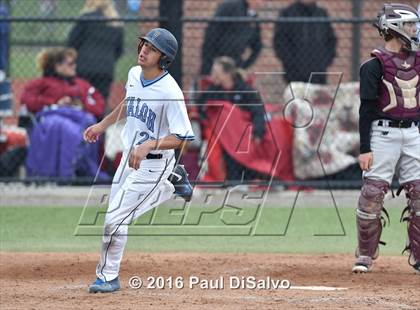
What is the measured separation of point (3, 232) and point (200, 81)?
11.8 feet

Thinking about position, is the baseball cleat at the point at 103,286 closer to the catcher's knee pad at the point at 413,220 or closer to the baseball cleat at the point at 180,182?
the baseball cleat at the point at 180,182

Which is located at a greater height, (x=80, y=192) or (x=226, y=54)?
(x=226, y=54)

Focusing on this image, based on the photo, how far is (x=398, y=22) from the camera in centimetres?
751

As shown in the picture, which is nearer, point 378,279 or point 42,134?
point 378,279

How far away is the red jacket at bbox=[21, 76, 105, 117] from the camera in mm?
11797

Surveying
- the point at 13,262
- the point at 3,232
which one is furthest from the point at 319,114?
the point at 13,262

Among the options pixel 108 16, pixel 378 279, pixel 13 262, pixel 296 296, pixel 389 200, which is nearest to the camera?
pixel 296 296

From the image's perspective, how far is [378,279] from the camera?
759 centimetres

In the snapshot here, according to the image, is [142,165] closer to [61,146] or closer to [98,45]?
[61,146]

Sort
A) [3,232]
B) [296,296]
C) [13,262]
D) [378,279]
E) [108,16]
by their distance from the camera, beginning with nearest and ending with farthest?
[296,296] < [378,279] < [13,262] < [3,232] < [108,16]

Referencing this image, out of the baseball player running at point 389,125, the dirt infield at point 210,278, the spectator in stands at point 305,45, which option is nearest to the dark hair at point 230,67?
the spectator in stands at point 305,45

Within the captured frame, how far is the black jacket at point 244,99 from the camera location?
1179 cm

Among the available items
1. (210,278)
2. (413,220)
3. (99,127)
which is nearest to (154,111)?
(99,127)

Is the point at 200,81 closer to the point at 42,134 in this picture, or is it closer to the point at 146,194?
the point at 42,134
